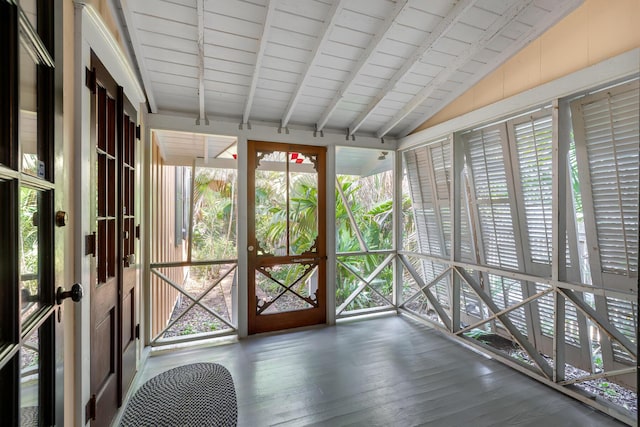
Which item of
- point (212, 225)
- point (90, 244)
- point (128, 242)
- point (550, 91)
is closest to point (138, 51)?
point (128, 242)

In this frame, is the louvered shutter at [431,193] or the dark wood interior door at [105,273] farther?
the louvered shutter at [431,193]

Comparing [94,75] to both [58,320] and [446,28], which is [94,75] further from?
[446,28]

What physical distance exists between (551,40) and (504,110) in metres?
0.60

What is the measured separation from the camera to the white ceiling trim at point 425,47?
204 cm

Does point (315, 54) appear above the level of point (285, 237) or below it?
above

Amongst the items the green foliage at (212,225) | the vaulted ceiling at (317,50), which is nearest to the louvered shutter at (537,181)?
the vaulted ceiling at (317,50)

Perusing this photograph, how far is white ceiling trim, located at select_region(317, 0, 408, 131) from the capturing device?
2.06 meters

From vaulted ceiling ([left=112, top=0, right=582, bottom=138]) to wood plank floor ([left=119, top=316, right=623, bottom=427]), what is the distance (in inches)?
99.2

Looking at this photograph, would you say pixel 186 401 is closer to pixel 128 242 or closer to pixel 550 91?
pixel 128 242

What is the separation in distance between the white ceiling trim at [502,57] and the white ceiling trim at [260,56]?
2013 mm

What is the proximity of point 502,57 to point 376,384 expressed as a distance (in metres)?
3.05

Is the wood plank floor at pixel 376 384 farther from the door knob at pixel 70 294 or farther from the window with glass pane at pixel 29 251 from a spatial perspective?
the window with glass pane at pixel 29 251

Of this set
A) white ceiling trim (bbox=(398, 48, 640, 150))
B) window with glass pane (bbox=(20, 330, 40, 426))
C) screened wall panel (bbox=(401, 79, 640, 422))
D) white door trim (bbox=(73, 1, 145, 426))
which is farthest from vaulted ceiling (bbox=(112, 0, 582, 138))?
window with glass pane (bbox=(20, 330, 40, 426))

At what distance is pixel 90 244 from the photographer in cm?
150
